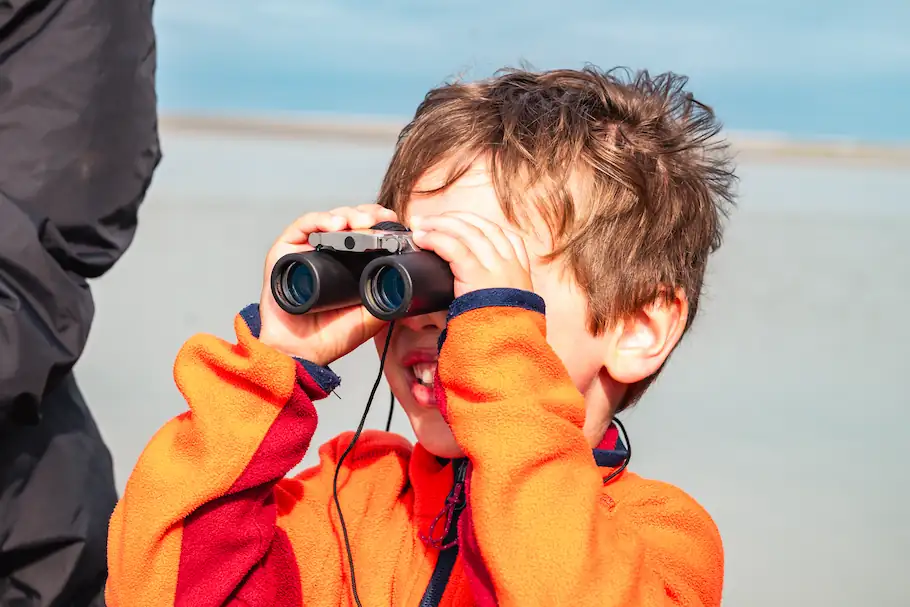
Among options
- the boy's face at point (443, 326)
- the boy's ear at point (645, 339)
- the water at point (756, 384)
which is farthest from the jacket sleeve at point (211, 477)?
the water at point (756, 384)

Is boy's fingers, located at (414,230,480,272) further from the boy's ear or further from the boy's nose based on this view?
the boy's ear

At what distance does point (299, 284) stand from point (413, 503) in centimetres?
36

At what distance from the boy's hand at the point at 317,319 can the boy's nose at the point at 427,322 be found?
4 cm

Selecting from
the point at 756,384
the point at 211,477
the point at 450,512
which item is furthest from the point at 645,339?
the point at 756,384

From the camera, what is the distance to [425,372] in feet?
4.29

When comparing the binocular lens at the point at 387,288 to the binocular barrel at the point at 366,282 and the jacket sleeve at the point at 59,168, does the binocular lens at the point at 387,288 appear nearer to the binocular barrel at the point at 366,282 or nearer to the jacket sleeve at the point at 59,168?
the binocular barrel at the point at 366,282

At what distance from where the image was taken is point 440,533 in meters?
1.31

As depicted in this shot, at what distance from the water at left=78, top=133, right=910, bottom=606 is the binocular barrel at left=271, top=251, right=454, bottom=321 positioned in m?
1.72

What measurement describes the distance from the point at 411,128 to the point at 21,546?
83 centimetres

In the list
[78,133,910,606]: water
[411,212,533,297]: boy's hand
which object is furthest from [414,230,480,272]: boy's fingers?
[78,133,910,606]: water

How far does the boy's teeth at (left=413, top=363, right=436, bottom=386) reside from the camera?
4.27 feet

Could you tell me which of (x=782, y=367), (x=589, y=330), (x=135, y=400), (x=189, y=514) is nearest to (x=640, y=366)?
(x=589, y=330)

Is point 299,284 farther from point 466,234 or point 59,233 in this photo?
point 59,233

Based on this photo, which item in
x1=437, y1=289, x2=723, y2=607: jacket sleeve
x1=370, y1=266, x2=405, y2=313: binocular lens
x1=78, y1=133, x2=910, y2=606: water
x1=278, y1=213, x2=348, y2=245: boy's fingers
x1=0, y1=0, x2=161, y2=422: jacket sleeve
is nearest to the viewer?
x1=437, y1=289, x2=723, y2=607: jacket sleeve
